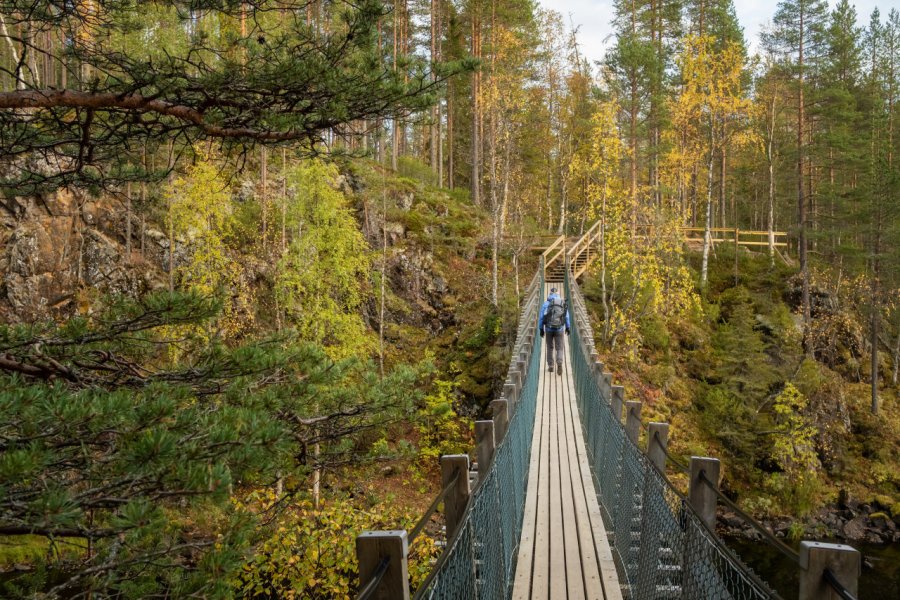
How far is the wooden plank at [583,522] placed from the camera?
11.3 ft

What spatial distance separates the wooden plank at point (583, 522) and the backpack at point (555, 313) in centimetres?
178

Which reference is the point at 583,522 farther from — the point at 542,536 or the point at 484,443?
the point at 484,443

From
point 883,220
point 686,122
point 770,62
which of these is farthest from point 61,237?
point 770,62

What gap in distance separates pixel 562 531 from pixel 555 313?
16.8 ft

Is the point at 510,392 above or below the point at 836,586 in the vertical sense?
below

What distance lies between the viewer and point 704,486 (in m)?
2.84

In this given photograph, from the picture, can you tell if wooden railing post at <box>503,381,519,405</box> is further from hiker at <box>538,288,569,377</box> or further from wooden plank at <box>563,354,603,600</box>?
hiker at <box>538,288,569,377</box>

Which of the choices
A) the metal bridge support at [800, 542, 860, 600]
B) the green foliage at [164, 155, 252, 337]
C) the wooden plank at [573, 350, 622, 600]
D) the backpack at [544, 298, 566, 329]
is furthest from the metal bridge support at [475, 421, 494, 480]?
the green foliage at [164, 155, 252, 337]

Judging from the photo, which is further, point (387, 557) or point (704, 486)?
point (704, 486)

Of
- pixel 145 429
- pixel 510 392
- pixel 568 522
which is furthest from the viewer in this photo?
pixel 510 392

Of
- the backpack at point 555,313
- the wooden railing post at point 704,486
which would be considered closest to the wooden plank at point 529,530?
the wooden railing post at point 704,486

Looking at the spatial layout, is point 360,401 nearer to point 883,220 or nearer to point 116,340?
point 116,340

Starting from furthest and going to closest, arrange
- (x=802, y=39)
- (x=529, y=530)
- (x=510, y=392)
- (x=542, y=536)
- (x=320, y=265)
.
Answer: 1. (x=802, y=39)
2. (x=320, y=265)
3. (x=510, y=392)
4. (x=529, y=530)
5. (x=542, y=536)

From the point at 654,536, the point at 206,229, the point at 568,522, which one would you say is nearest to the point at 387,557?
the point at 654,536
